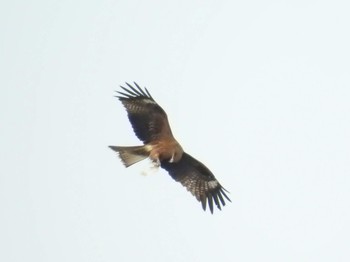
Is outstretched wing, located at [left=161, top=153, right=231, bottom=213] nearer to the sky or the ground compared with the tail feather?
nearer to the ground

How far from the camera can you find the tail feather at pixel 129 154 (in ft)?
38.3

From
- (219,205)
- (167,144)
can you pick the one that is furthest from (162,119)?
(219,205)

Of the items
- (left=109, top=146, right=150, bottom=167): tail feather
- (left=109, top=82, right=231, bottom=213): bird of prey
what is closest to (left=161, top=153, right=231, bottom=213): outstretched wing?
(left=109, top=82, right=231, bottom=213): bird of prey

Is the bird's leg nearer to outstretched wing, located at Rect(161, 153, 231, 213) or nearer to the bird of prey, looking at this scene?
the bird of prey

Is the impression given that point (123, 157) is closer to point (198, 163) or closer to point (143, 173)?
point (143, 173)

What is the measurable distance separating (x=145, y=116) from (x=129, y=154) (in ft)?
2.63

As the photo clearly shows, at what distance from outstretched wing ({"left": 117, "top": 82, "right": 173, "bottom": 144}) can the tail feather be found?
0.99ft

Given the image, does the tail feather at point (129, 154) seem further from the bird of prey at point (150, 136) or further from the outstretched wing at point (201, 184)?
the outstretched wing at point (201, 184)

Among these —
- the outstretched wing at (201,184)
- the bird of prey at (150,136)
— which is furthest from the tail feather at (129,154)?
the outstretched wing at (201,184)

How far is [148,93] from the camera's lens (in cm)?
1212

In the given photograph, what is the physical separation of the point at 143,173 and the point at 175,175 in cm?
150

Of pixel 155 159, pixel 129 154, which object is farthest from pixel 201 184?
pixel 129 154

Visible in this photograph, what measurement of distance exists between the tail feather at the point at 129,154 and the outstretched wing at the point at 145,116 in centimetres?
30

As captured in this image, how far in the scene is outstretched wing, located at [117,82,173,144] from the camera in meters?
12.0
